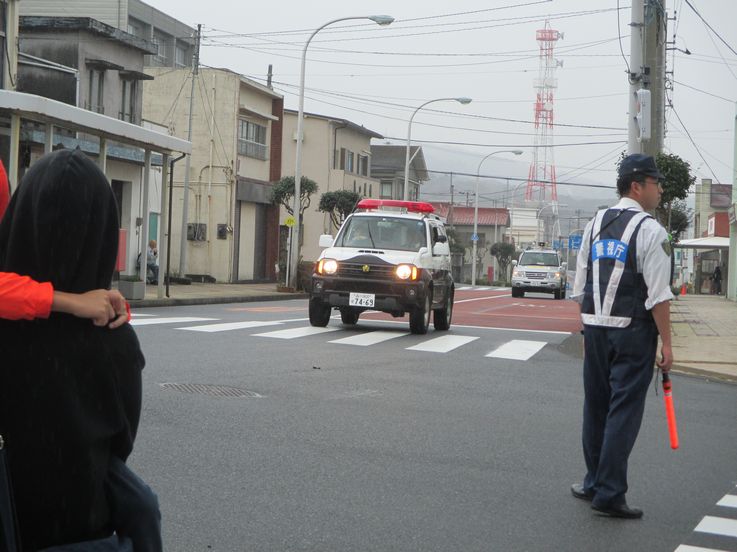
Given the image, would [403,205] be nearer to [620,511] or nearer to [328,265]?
[328,265]

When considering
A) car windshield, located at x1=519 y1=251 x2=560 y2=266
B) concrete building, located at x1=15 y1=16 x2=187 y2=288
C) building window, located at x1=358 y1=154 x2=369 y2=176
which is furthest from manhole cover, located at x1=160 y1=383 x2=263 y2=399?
building window, located at x1=358 y1=154 x2=369 y2=176

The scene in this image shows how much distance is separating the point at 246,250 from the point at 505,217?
199ft

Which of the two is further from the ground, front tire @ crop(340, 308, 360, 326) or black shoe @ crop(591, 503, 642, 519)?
front tire @ crop(340, 308, 360, 326)

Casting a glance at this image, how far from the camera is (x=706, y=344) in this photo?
1775 cm

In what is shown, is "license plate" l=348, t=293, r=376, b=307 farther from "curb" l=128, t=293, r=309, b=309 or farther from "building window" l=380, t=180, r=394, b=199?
"building window" l=380, t=180, r=394, b=199

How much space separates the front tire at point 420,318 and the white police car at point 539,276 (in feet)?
87.7

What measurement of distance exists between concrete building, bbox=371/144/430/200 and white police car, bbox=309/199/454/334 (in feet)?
183

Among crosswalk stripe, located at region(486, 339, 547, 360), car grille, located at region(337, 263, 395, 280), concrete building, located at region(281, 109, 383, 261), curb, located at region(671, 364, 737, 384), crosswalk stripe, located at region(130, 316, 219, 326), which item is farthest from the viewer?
concrete building, located at region(281, 109, 383, 261)

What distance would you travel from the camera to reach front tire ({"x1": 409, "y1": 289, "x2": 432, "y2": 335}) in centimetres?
1728

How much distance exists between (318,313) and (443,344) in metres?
2.76

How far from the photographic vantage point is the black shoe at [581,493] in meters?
6.14

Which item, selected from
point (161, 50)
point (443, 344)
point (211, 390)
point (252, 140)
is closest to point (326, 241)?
point (443, 344)

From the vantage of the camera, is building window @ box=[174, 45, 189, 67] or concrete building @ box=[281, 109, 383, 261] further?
building window @ box=[174, 45, 189, 67]

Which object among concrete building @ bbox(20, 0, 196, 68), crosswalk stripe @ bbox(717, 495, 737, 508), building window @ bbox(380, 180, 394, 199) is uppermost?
concrete building @ bbox(20, 0, 196, 68)
